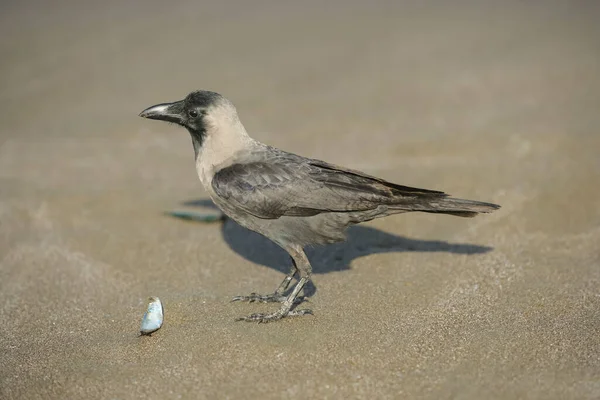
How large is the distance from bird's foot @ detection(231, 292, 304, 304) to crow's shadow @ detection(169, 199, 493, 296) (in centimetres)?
53

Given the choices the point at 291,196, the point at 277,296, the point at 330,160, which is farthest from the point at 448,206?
the point at 330,160

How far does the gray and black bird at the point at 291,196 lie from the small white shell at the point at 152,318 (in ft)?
2.09

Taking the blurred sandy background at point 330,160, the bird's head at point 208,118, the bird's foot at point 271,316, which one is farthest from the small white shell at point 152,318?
the bird's head at point 208,118

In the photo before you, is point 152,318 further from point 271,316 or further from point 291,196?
point 291,196

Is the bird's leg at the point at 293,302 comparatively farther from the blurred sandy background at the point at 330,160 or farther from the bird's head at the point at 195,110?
the bird's head at the point at 195,110

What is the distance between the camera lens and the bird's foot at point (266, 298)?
17.1 feet

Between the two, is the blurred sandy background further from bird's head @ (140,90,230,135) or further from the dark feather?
bird's head @ (140,90,230,135)

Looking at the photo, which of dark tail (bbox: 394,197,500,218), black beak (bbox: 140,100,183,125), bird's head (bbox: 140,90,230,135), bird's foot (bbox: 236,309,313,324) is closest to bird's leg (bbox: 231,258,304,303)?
bird's foot (bbox: 236,309,313,324)

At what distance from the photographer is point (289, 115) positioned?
8555 mm

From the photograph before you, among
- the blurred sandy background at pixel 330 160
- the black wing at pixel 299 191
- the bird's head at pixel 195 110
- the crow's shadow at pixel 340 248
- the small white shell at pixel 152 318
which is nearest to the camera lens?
the blurred sandy background at pixel 330 160

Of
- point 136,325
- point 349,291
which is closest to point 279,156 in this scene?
A: point 349,291

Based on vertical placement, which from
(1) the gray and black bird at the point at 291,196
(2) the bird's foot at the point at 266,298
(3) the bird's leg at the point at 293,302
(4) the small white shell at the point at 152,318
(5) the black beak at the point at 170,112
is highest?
(5) the black beak at the point at 170,112

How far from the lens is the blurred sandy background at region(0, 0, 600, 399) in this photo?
4203mm

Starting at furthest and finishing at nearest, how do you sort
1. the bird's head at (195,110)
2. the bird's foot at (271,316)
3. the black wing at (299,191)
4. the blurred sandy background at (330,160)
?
1. the bird's head at (195,110)
2. the black wing at (299,191)
3. the bird's foot at (271,316)
4. the blurred sandy background at (330,160)
